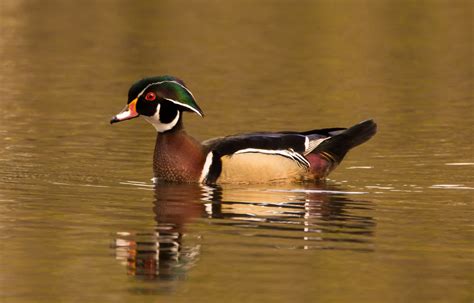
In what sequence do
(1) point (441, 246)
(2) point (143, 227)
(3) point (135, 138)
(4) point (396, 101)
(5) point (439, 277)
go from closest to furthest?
(5) point (439, 277) < (1) point (441, 246) < (2) point (143, 227) < (3) point (135, 138) < (4) point (396, 101)

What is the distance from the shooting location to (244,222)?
13672 mm

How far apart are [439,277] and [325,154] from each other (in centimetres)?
541

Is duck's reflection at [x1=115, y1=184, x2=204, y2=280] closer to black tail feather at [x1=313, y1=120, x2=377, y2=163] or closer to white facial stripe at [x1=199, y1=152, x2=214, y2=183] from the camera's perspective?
white facial stripe at [x1=199, y1=152, x2=214, y2=183]

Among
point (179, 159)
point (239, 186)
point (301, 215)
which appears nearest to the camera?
point (301, 215)

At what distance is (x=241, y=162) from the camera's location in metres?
16.1

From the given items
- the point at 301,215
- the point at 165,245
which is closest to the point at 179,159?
the point at 301,215

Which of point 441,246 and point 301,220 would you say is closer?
point 441,246

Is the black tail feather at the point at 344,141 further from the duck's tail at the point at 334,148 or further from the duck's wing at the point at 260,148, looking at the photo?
the duck's wing at the point at 260,148

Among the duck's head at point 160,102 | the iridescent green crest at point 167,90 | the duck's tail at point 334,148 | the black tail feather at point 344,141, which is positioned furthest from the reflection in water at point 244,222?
the iridescent green crest at point 167,90

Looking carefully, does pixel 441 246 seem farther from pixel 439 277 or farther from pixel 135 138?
pixel 135 138

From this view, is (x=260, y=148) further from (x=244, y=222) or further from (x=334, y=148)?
(x=244, y=222)

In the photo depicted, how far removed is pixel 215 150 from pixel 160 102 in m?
0.80

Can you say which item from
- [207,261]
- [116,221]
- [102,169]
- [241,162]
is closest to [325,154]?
[241,162]

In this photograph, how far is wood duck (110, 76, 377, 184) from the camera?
16109 mm
